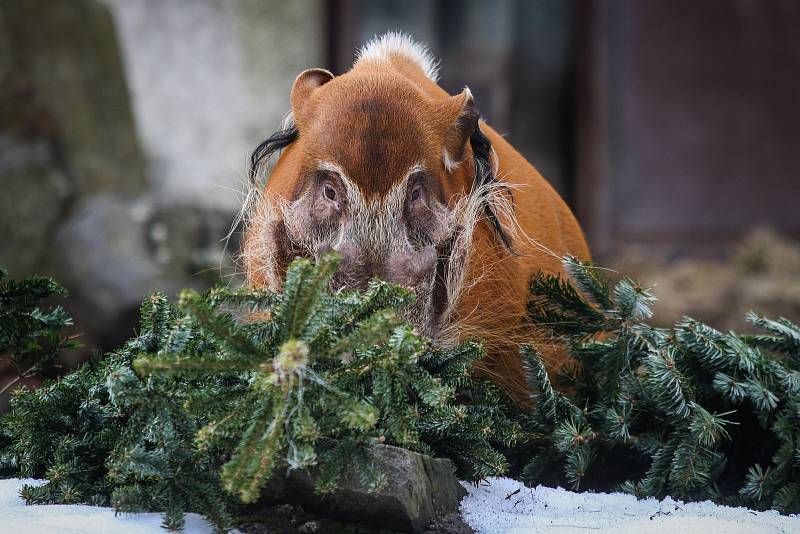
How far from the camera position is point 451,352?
7.69 feet

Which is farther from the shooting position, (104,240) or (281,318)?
(104,240)

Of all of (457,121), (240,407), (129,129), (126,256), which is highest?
(129,129)

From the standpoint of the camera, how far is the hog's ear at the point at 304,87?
2795 mm

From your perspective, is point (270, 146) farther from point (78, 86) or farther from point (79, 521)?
point (78, 86)

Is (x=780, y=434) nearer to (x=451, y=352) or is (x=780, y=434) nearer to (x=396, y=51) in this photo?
(x=451, y=352)

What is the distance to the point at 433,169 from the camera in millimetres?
2617

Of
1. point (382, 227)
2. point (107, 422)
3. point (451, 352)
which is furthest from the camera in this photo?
point (382, 227)

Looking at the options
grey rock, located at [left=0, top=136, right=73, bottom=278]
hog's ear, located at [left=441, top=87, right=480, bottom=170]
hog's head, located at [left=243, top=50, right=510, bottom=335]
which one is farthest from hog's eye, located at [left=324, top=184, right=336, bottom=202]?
grey rock, located at [left=0, top=136, right=73, bottom=278]

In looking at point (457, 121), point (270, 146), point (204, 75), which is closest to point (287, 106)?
point (204, 75)

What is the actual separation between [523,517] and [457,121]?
113 centimetres

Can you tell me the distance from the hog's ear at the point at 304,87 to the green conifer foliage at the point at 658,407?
87 cm

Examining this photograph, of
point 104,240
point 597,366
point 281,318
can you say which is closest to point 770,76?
point 104,240

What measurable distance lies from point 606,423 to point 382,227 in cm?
78

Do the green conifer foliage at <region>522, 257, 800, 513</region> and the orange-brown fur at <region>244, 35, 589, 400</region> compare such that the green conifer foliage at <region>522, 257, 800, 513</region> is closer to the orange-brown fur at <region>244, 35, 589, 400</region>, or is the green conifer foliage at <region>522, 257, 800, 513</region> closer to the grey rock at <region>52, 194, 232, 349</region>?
the orange-brown fur at <region>244, 35, 589, 400</region>
